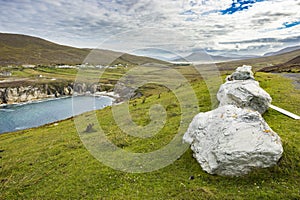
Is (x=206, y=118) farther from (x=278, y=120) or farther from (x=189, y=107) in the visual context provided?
(x=189, y=107)

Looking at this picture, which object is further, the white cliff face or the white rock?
the white rock

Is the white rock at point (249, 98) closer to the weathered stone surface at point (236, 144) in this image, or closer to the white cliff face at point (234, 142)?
the white cliff face at point (234, 142)

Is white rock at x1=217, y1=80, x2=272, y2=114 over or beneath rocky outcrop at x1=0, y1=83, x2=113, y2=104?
over

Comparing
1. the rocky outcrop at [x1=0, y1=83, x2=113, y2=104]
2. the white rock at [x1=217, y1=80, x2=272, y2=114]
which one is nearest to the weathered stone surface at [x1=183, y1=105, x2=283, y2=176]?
the white rock at [x1=217, y1=80, x2=272, y2=114]

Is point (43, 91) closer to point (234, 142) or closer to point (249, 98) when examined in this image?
point (249, 98)

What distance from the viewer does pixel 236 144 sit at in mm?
11945

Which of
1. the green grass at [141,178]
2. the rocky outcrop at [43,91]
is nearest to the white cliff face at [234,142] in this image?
the green grass at [141,178]

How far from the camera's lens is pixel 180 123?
21.9 meters

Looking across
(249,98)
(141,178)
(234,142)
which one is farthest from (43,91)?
(234,142)

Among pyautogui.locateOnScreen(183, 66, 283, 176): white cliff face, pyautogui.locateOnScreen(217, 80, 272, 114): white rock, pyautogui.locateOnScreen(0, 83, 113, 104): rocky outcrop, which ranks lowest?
pyautogui.locateOnScreen(0, 83, 113, 104): rocky outcrop

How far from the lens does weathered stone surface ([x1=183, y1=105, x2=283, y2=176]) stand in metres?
11.6

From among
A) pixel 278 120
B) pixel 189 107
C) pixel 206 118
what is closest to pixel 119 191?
pixel 206 118

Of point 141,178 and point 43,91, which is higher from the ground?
point 141,178

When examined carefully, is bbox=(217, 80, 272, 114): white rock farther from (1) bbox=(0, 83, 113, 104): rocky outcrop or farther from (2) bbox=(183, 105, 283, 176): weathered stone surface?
(1) bbox=(0, 83, 113, 104): rocky outcrop
